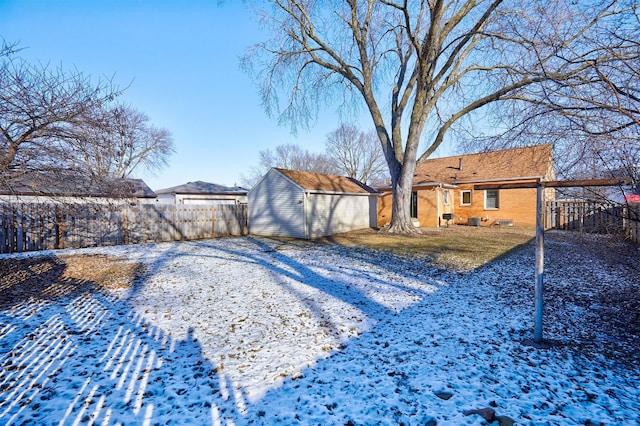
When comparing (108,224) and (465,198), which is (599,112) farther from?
(465,198)

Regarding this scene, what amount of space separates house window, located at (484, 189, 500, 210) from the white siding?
7485 millimetres

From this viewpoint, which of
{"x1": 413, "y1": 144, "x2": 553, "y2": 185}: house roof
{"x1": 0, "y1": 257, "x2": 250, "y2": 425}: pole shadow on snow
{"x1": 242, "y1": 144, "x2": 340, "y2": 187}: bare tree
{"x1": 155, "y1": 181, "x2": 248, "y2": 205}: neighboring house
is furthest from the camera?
{"x1": 242, "y1": 144, "x2": 340, "y2": 187}: bare tree

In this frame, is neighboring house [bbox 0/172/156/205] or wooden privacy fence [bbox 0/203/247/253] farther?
wooden privacy fence [bbox 0/203/247/253]

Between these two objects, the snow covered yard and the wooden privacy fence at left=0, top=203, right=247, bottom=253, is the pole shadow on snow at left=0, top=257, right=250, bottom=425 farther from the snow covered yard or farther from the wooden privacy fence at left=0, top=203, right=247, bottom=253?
the wooden privacy fence at left=0, top=203, right=247, bottom=253

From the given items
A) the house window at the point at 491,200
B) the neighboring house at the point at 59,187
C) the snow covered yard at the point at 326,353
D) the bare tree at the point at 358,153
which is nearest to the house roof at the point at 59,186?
the neighboring house at the point at 59,187

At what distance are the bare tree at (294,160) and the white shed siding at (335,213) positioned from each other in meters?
24.5

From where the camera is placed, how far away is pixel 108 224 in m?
12.6

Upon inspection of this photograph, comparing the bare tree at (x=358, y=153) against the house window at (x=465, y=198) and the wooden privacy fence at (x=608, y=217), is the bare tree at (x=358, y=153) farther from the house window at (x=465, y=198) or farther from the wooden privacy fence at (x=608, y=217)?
the wooden privacy fence at (x=608, y=217)

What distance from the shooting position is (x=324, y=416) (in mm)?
2273

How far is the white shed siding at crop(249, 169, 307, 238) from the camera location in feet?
48.6

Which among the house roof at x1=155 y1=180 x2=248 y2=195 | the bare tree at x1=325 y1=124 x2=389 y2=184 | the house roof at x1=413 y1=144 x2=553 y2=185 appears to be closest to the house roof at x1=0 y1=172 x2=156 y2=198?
Answer: the house roof at x1=413 y1=144 x2=553 y2=185

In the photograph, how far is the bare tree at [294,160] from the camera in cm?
4419

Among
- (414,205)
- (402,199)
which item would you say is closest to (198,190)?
(414,205)

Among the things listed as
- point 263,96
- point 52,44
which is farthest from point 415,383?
point 263,96
